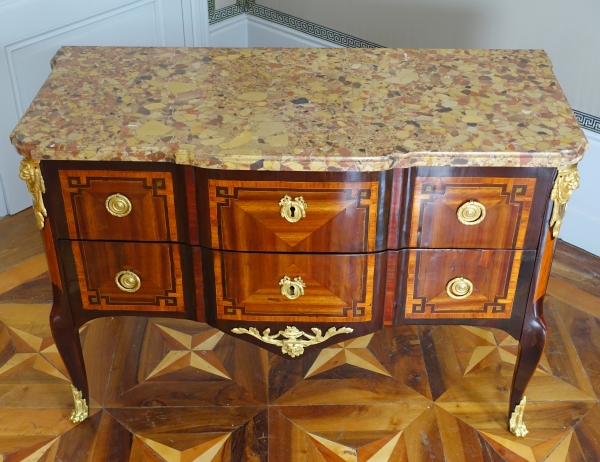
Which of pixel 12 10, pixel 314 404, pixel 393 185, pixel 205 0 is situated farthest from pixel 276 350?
pixel 205 0

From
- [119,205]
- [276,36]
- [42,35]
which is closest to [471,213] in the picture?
[119,205]

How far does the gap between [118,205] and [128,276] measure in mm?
150

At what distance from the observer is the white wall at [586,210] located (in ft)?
6.32

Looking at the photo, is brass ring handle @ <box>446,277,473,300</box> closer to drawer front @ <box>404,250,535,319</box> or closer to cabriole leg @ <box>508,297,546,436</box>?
drawer front @ <box>404,250,535,319</box>

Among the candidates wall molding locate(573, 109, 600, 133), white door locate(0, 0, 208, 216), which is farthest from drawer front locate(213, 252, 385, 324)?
white door locate(0, 0, 208, 216)

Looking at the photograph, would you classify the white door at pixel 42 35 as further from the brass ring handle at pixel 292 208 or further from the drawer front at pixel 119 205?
the brass ring handle at pixel 292 208

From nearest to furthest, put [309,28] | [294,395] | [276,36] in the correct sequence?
[294,395]
[309,28]
[276,36]

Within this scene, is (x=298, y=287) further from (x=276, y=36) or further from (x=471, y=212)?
(x=276, y=36)

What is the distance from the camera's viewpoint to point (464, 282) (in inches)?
52.6

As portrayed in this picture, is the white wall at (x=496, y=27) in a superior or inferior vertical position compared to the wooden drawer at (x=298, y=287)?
superior

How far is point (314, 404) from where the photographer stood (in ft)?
5.26

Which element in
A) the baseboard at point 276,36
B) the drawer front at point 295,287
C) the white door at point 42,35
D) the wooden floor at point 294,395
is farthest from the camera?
the baseboard at point 276,36

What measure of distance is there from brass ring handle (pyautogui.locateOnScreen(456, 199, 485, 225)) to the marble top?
81mm

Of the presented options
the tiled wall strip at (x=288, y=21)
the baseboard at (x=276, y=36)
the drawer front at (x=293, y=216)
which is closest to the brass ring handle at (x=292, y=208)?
the drawer front at (x=293, y=216)
